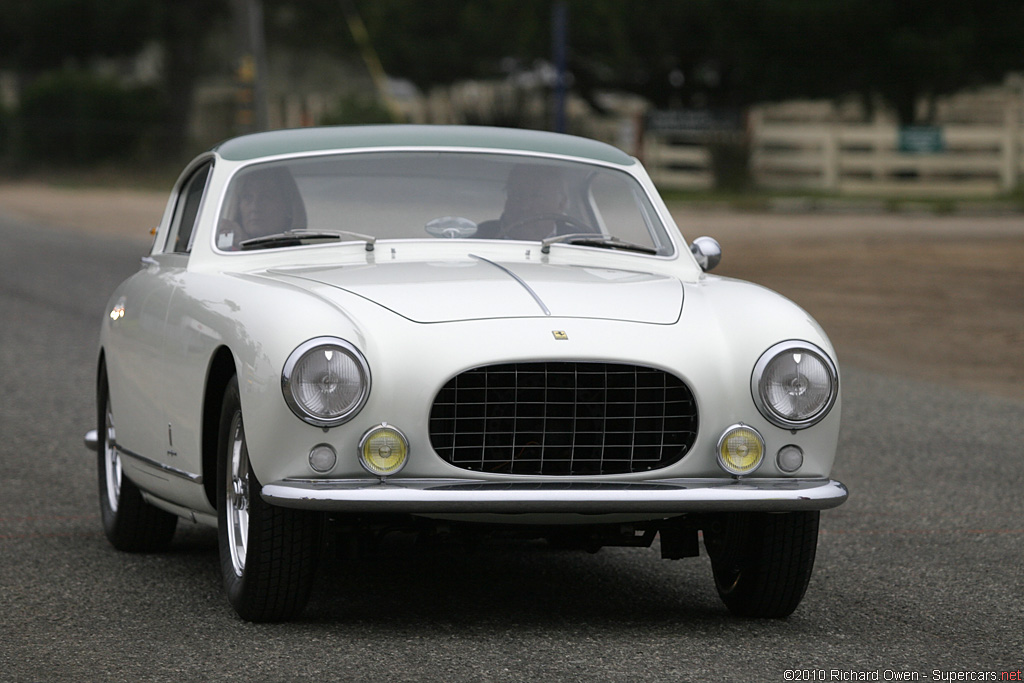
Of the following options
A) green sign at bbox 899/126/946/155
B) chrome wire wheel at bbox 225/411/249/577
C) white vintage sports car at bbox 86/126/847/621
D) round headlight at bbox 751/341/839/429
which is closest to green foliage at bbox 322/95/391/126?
green sign at bbox 899/126/946/155

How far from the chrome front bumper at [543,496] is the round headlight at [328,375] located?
0.68 ft

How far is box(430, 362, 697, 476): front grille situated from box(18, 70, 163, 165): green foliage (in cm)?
4455

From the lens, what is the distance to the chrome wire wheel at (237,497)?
16.9 ft

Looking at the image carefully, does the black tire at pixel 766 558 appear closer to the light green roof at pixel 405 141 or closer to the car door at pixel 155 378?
the car door at pixel 155 378

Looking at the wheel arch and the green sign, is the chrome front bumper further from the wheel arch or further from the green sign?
the green sign

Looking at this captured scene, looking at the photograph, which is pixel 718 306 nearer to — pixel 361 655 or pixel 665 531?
pixel 665 531

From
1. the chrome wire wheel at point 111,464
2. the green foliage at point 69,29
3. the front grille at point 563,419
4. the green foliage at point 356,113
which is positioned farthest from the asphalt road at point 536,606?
the green foliage at point 69,29

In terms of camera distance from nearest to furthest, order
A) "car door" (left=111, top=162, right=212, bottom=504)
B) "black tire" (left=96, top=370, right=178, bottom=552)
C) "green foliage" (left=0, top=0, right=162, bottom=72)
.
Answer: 1. "car door" (left=111, top=162, right=212, bottom=504)
2. "black tire" (left=96, top=370, right=178, bottom=552)
3. "green foliage" (left=0, top=0, right=162, bottom=72)

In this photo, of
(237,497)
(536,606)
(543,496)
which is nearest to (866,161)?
(536,606)

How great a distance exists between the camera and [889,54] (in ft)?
113

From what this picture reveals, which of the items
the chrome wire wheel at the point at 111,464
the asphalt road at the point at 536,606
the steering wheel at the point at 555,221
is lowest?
the asphalt road at the point at 536,606

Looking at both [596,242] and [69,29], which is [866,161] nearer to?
[69,29]

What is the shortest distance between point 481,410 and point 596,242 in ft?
4.76

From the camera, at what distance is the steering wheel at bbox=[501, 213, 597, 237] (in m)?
6.23
